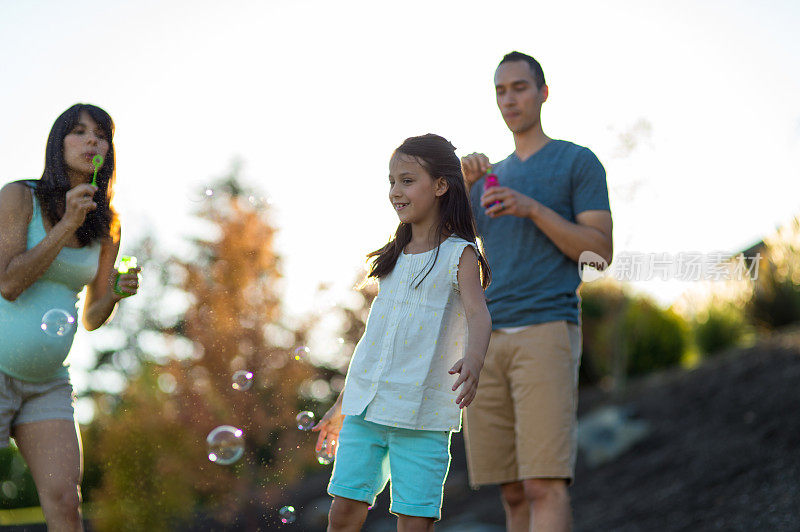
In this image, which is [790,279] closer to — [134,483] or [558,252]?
[558,252]

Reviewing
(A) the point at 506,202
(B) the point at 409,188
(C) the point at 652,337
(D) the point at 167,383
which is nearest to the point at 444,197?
(B) the point at 409,188

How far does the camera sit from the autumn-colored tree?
9.51 m

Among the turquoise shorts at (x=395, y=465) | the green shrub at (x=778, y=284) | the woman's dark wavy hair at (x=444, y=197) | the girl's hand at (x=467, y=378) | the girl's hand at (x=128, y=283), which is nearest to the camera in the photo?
the girl's hand at (x=467, y=378)

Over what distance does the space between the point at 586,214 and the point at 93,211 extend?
1.74 m

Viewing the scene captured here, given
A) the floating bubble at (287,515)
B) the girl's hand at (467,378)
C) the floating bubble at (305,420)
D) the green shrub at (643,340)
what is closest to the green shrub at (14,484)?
the green shrub at (643,340)

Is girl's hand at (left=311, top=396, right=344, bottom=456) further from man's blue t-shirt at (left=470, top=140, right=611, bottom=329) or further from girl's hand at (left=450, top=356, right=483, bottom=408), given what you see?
man's blue t-shirt at (left=470, top=140, right=611, bottom=329)

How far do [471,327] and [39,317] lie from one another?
4.42 ft

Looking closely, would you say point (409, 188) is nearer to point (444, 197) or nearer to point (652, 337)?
point (444, 197)

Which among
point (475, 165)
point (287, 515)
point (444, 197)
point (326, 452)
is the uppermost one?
point (475, 165)

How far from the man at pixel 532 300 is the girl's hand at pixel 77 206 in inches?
52.1

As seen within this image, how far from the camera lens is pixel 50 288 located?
2.64m

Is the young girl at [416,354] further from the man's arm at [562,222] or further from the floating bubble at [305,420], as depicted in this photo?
the floating bubble at [305,420]

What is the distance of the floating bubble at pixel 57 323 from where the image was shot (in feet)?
8.42

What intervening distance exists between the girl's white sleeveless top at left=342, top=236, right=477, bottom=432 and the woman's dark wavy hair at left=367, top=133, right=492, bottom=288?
0.07m
